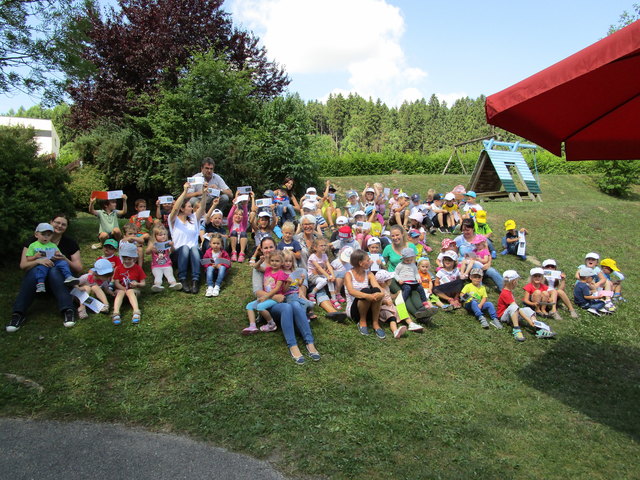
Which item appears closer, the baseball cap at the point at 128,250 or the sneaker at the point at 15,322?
the sneaker at the point at 15,322

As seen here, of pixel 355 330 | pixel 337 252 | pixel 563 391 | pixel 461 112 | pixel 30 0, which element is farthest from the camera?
pixel 461 112

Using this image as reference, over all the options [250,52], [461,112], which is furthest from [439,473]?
[461,112]

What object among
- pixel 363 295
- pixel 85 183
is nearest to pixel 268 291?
pixel 363 295

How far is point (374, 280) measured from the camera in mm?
6586

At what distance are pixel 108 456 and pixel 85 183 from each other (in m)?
11.9

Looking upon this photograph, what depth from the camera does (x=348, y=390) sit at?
192 inches

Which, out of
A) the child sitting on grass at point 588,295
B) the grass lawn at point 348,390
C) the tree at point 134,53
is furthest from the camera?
the tree at point 134,53

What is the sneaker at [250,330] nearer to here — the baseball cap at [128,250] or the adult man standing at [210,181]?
the baseball cap at [128,250]

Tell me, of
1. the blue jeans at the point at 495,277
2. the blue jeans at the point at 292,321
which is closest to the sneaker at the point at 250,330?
the blue jeans at the point at 292,321

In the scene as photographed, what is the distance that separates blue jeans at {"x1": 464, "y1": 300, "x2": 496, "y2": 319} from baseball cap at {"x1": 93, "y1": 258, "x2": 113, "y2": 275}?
5.64 metres

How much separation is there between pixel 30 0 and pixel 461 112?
6811cm

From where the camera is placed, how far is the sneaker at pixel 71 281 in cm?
605

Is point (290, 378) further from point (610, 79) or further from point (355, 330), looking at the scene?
point (610, 79)

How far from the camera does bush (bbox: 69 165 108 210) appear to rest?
13484 millimetres
